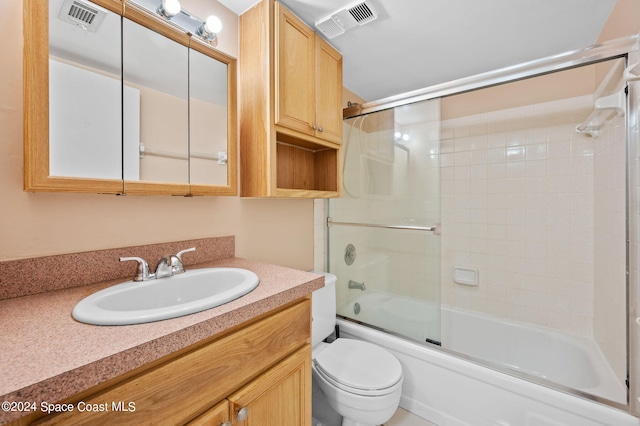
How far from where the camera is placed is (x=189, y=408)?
0.66m

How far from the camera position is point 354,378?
129 centimetres

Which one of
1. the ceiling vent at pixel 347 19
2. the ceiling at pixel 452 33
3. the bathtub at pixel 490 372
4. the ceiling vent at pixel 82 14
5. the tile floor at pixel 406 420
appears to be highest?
the ceiling at pixel 452 33

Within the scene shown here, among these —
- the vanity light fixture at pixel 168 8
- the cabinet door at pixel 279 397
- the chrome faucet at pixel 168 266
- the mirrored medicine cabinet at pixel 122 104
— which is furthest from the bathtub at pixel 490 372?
the vanity light fixture at pixel 168 8

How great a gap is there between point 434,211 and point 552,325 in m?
1.27

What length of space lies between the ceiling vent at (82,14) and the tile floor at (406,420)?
7.46ft

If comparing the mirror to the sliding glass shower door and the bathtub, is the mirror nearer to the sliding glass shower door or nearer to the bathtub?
the sliding glass shower door

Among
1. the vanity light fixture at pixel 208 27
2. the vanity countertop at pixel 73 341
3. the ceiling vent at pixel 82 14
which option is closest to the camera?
the vanity countertop at pixel 73 341

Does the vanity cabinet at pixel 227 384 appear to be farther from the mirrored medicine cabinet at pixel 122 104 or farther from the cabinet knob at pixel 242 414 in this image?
the mirrored medicine cabinet at pixel 122 104

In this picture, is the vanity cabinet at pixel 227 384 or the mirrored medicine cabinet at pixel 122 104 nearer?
the vanity cabinet at pixel 227 384

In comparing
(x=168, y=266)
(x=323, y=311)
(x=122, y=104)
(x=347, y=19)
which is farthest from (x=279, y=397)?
(x=347, y=19)

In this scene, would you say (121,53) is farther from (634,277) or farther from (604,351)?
(604,351)

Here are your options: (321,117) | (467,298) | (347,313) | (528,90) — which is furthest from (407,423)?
(528,90)

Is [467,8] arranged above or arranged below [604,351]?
above

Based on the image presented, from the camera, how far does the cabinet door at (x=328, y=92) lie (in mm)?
1587
